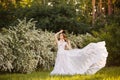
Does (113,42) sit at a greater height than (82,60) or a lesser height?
lesser

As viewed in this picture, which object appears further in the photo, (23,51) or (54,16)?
(54,16)

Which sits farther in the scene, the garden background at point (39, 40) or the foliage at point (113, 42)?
the foliage at point (113, 42)

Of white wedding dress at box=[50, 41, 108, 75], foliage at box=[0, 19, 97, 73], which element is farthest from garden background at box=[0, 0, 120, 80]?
white wedding dress at box=[50, 41, 108, 75]

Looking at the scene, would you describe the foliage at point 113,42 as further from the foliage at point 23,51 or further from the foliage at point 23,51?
the foliage at point 23,51

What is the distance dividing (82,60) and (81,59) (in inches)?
2.6

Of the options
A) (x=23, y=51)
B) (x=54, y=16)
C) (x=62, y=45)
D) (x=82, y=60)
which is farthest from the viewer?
(x=54, y=16)

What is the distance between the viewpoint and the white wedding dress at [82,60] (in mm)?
16828

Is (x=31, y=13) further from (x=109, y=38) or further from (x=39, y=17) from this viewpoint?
(x=109, y=38)

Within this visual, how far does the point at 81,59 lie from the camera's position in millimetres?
17188

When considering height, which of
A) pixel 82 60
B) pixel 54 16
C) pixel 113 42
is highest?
pixel 82 60

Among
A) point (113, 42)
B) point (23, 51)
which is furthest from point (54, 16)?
point (23, 51)

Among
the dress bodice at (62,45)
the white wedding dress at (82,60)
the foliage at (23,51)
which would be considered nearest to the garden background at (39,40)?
the foliage at (23,51)

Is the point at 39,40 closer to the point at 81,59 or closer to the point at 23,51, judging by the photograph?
the point at 23,51

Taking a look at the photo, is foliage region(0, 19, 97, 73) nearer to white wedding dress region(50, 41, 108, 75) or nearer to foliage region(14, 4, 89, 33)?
white wedding dress region(50, 41, 108, 75)
